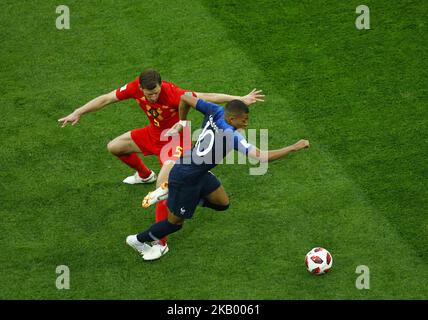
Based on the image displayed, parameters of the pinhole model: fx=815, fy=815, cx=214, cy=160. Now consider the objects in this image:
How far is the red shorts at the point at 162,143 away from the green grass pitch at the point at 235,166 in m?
0.81

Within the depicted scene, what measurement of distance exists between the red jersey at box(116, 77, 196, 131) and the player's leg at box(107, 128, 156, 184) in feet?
1.27

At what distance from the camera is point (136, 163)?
10.3 meters

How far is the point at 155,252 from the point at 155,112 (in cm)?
165

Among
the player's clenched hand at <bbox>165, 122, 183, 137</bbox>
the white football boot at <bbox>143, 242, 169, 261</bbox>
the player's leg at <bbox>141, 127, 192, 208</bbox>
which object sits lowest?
the white football boot at <bbox>143, 242, 169, 261</bbox>

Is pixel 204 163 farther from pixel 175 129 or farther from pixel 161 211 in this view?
pixel 161 211

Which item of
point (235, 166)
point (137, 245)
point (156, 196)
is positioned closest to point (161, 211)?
Result: point (156, 196)

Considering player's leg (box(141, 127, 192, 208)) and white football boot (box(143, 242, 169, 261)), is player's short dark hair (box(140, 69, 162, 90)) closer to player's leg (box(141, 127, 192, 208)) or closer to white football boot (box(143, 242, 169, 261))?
player's leg (box(141, 127, 192, 208))

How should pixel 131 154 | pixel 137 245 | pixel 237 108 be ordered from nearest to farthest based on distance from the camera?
1. pixel 237 108
2. pixel 137 245
3. pixel 131 154

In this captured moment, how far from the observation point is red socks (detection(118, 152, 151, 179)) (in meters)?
10.2

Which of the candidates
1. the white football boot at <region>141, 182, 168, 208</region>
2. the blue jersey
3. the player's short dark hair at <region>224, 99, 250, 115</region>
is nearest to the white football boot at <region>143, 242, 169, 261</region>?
the white football boot at <region>141, 182, 168, 208</region>

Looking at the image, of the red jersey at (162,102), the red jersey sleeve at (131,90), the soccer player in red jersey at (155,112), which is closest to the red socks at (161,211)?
the soccer player in red jersey at (155,112)

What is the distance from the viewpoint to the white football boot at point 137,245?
9.37 m

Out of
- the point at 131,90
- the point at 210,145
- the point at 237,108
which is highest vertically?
the point at 237,108
